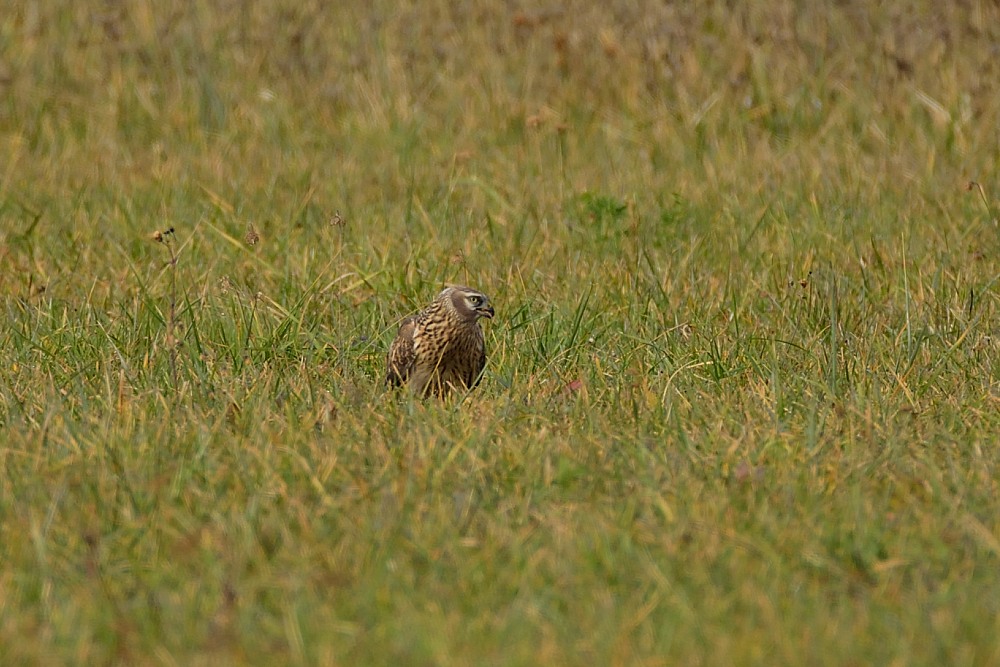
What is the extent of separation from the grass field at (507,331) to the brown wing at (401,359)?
0.57ft

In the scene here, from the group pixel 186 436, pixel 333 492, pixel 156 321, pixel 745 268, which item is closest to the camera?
pixel 333 492

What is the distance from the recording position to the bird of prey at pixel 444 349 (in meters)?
5.82

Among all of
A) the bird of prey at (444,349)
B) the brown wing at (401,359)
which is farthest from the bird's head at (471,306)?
the brown wing at (401,359)

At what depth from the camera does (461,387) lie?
5891mm

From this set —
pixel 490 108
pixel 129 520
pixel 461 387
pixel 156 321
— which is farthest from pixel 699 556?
pixel 490 108

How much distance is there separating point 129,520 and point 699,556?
143cm

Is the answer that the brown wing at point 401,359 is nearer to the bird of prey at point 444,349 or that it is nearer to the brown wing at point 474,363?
the bird of prey at point 444,349

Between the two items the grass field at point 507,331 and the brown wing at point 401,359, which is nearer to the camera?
the grass field at point 507,331

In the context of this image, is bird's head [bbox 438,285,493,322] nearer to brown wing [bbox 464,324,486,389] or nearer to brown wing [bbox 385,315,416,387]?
brown wing [bbox 464,324,486,389]

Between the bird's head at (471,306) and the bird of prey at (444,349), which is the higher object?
the bird's head at (471,306)

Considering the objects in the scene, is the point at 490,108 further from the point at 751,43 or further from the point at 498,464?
the point at 498,464

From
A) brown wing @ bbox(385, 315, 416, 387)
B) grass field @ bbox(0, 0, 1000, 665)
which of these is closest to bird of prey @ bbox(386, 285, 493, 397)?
brown wing @ bbox(385, 315, 416, 387)

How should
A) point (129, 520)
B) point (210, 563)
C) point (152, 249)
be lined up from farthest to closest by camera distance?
point (152, 249), point (129, 520), point (210, 563)

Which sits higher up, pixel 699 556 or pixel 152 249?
pixel 699 556
